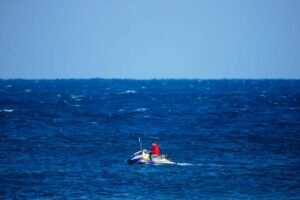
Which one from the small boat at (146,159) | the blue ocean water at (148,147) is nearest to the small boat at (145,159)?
the small boat at (146,159)

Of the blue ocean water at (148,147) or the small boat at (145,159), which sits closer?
the blue ocean water at (148,147)

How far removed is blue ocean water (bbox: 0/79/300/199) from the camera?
1564 inches

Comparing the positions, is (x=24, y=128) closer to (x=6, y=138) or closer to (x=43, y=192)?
(x=6, y=138)

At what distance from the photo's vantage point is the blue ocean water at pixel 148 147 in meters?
39.7

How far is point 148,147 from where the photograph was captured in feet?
189

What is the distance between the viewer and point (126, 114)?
88875 millimetres

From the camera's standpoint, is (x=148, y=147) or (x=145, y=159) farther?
(x=148, y=147)

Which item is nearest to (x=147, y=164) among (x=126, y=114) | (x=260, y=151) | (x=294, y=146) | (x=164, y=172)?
(x=164, y=172)

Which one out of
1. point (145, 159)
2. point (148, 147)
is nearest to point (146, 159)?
point (145, 159)

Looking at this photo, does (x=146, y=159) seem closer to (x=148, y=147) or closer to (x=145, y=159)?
(x=145, y=159)

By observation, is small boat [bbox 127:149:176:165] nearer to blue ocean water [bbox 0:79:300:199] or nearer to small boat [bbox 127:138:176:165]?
small boat [bbox 127:138:176:165]

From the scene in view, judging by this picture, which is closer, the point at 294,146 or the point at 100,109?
the point at 294,146

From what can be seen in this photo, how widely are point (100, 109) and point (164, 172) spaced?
52737mm

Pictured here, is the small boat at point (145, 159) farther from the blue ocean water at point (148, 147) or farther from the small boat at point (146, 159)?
the blue ocean water at point (148, 147)
